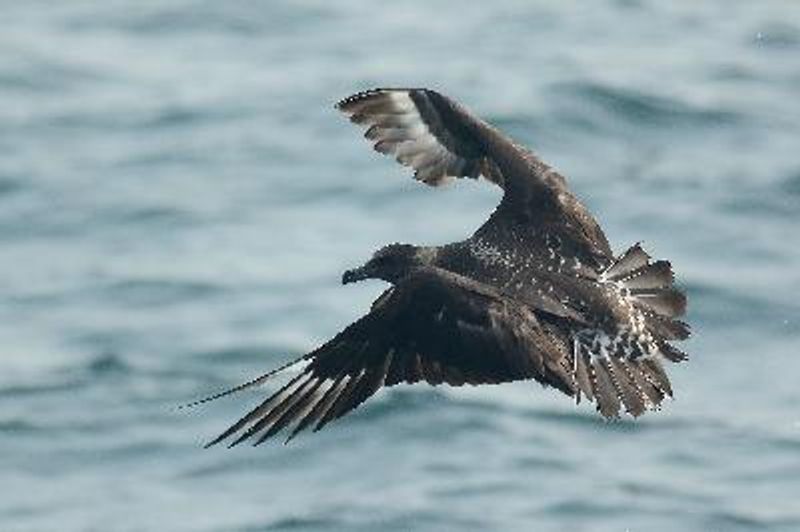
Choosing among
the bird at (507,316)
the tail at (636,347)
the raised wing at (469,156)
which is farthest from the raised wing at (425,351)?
the raised wing at (469,156)

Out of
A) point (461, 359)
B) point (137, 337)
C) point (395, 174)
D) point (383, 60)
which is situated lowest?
point (461, 359)

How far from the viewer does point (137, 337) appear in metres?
16.3

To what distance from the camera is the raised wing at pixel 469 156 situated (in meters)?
11.3

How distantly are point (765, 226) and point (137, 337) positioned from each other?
413 centimetres

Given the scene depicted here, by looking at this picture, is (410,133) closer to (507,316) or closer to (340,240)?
(507,316)

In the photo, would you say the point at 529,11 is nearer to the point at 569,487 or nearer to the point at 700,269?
the point at 700,269

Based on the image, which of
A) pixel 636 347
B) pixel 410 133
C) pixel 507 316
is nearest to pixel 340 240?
pixel 410 133

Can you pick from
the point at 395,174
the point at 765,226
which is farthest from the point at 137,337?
the point at 765,226

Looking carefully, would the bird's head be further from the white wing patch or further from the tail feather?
the white wing patch

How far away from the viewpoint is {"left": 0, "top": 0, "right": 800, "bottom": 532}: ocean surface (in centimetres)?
1510

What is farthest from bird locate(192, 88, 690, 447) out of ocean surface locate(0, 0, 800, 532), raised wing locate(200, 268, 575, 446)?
ocean surface locate(0, 0, 800, 532)

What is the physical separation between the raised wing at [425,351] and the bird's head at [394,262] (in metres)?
0.63

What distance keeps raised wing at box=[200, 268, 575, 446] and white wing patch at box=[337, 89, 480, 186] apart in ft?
5.18

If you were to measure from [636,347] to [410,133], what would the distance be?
1.73 meters
